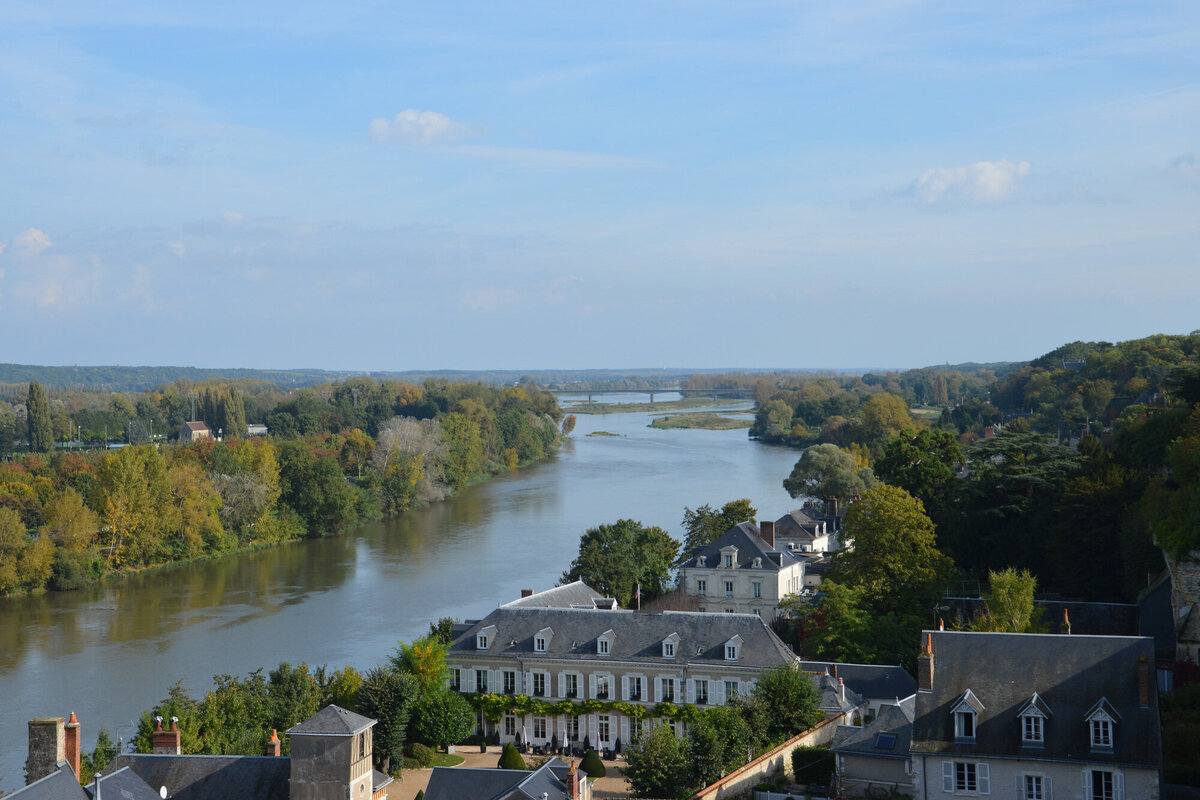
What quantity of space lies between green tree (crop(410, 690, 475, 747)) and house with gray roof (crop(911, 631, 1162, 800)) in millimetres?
10675

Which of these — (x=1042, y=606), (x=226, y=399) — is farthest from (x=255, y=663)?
(x=226, y=399)

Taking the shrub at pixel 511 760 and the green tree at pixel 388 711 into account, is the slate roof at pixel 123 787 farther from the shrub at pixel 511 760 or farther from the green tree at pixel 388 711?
the green tree at pixel 388 711

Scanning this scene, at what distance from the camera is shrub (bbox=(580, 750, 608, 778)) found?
77.1ft

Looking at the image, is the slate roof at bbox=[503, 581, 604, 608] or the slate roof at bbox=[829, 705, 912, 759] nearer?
the slate roof at bbox=[829, 705, 912, 759]

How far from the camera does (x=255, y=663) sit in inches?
1293

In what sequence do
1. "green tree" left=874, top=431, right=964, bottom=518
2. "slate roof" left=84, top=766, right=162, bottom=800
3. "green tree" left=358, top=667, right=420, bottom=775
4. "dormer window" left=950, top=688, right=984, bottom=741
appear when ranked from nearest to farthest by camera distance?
1. "slate roof" left=84, top=766, right=162, bottom=800
2. "dormer window" left=950, top=688, right=984, bottom=741
3. "green tree" left=358, top=667, right=420, bottom=775
4. "green tree" left=874, top=431, right=964, bottom=518

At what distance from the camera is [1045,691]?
18.5m

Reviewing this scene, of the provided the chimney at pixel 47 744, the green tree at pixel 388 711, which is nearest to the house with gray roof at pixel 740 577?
the green tree at pixel 388 711

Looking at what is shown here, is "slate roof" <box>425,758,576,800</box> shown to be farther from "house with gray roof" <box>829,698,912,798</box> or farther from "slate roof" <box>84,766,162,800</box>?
"house with gray roof" <box>829,698,912,798</box>

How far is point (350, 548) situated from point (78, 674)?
23.2 metres

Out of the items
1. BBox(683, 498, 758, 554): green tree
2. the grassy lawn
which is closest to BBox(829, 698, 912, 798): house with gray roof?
BBox(683, 498, 758, 554): green tree

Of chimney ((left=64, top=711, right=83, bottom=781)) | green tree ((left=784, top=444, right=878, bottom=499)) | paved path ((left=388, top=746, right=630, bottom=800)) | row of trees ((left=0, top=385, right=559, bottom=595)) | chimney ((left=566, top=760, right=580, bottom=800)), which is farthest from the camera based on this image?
green tree ((left=784, top=444, right=878, bottom=499))

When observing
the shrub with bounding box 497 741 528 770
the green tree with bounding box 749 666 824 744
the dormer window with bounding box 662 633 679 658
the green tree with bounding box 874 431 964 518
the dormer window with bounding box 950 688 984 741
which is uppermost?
the green tree with bounding box 874 431 964 518

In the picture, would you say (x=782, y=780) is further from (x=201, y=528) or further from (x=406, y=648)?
(x=201, y=528)
